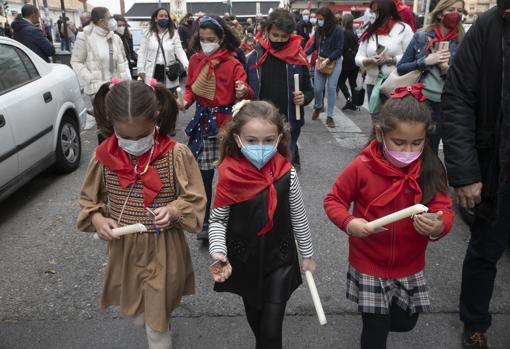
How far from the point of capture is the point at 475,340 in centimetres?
259

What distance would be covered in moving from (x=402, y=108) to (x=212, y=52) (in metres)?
1.90

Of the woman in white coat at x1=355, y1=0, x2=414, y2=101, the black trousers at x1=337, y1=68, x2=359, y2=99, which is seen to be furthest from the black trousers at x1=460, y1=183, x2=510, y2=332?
the black trousers at x1=337, y1=68, x2=359, y2=99

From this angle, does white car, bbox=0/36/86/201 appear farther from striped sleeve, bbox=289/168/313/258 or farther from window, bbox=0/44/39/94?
striped sleeve, bbox=289/168/313/258

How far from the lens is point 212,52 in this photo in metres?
3.59

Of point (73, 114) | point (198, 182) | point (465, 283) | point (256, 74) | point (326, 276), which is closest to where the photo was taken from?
point (198, 182)

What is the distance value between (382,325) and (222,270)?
2.56ft

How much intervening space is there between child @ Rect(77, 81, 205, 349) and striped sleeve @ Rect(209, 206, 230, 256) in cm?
10

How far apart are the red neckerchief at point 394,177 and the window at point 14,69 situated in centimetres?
375

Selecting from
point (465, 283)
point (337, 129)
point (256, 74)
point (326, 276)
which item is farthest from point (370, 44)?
point (465, 283)

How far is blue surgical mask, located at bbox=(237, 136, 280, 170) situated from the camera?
2061 millimetres


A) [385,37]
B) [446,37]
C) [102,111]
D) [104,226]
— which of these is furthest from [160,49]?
[104,226]

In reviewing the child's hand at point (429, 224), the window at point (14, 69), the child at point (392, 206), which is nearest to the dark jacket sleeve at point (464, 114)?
the child at point (392, 206)

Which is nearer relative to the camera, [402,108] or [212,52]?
[402,108]

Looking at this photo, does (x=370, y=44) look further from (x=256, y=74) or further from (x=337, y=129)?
(x=337, y=129)
